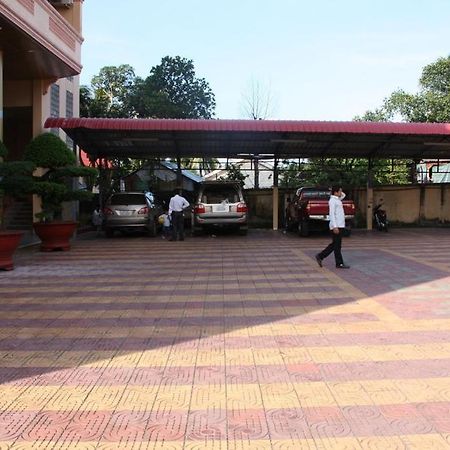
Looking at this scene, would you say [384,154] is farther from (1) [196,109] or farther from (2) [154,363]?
(2) [154,363]

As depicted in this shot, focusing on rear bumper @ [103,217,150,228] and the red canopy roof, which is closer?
the red canopy roof

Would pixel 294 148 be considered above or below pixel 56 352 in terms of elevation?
above

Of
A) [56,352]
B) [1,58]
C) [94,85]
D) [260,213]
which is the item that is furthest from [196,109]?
[56,352]

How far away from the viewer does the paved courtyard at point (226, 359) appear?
3.81 meters

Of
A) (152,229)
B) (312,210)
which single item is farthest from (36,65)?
(312,210)

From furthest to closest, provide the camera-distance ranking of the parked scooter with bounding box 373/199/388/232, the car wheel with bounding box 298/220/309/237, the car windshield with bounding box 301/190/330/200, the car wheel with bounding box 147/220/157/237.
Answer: the parked scooter with bounding box 373/199/388/232 < the car wheel with bounding box 147/220/157/237 < the car windshield with bounding box 301/190/330/200 < the car wheel with bounding box 298/220/309/237

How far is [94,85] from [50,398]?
47.5 metres

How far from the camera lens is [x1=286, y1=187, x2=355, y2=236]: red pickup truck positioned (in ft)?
58.3

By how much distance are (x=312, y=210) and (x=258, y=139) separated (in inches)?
149

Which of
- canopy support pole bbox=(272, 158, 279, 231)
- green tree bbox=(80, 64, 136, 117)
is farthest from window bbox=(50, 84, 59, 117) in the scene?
green tree bbox=(80, 64, 136, 117)

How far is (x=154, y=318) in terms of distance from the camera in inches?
277

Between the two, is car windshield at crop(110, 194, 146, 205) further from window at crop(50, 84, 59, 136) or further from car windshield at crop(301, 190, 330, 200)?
car windshield at crop(301, 190, 330, 200)

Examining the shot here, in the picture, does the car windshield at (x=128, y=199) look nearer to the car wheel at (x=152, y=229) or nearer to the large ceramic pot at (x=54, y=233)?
the car wheel at (x=152, y=229)

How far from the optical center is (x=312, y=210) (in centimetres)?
1792
